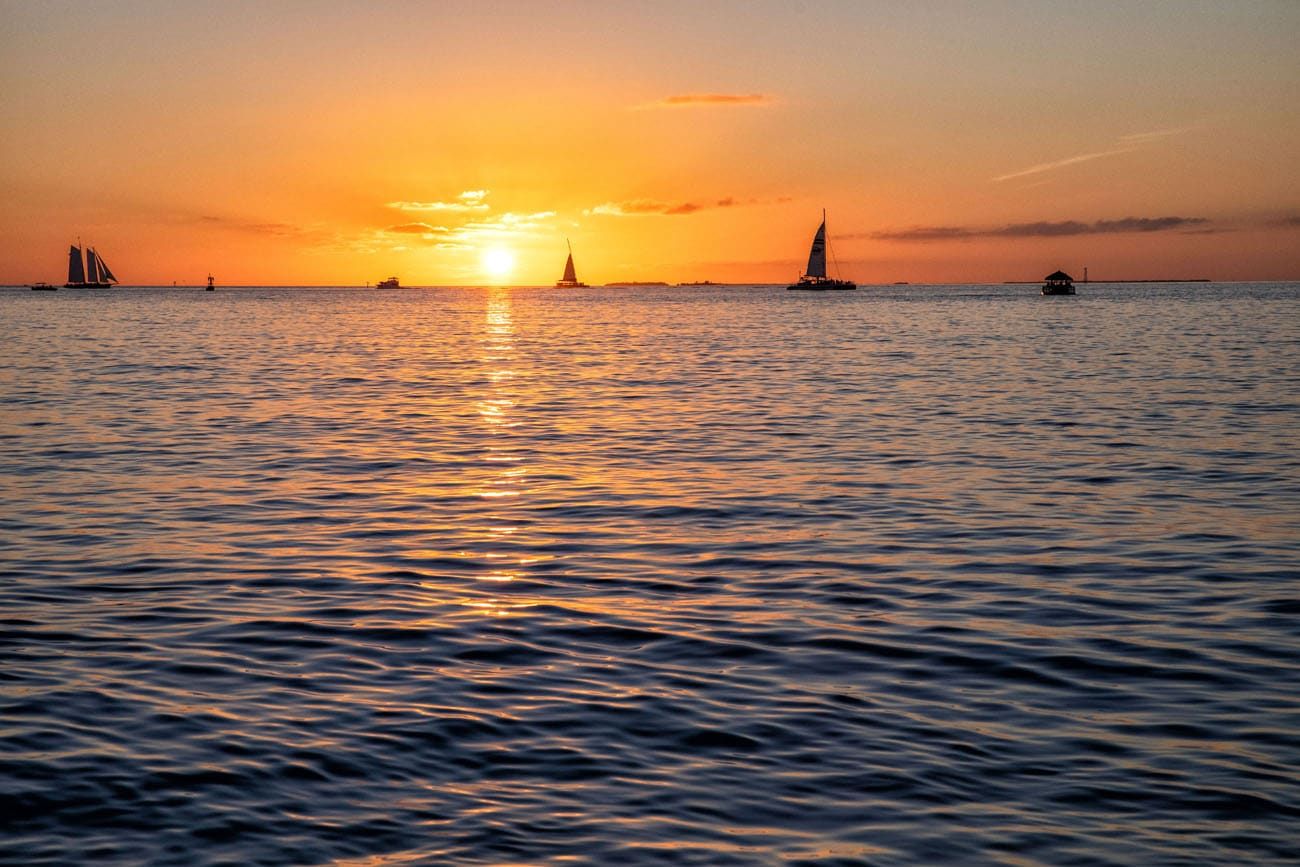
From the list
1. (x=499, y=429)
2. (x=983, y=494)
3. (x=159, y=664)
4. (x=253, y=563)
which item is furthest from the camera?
(x=499, y=429)

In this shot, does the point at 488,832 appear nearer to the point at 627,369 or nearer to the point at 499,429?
the point at 499,429

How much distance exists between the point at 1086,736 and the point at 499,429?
2630 cm

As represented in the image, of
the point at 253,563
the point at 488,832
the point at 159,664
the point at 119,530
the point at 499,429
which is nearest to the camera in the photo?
the point at 488,832

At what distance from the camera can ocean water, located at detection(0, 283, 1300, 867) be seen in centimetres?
868

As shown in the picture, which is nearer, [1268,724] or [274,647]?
[1268,724]

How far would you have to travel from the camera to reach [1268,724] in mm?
10742

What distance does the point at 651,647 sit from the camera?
13.0 metres

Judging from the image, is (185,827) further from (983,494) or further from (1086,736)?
(983,494)

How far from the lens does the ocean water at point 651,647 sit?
868cm

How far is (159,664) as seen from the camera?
40.5 feet

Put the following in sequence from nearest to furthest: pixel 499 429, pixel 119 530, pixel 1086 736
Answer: pixel 1086 736 → pixel 119 530 → pixel 499 429

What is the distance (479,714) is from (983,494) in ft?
Result: 49.0

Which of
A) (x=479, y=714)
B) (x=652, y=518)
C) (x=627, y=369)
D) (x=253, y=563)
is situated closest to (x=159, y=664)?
(x=479, y=714)

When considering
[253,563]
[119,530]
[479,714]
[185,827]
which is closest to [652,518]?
[253,563]
